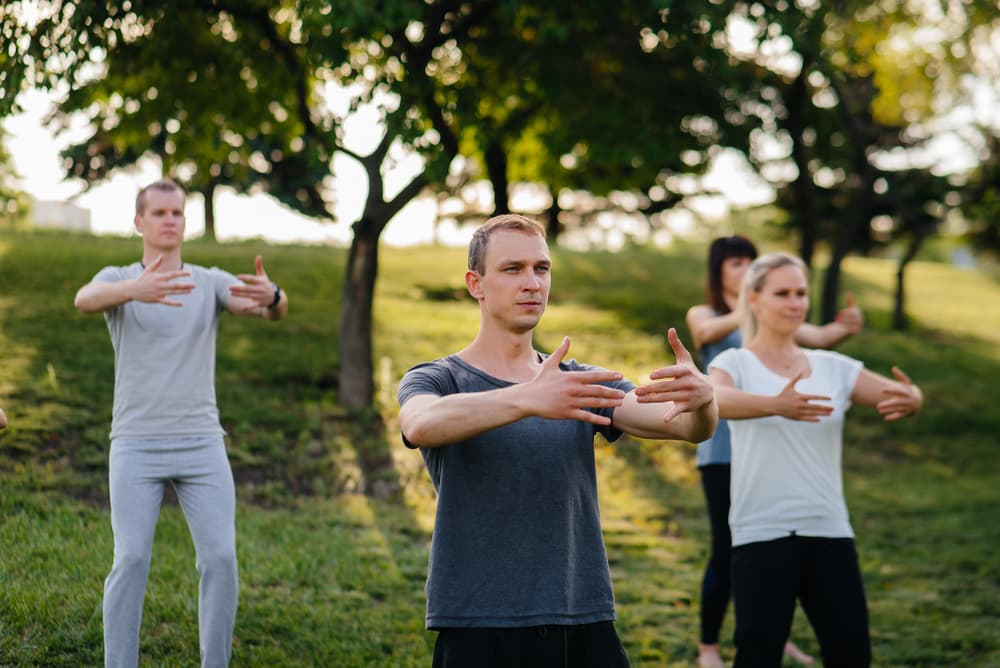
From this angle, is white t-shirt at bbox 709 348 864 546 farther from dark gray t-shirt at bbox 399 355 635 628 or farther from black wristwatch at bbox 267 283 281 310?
black wristwatch at bbox 267 283 281 310

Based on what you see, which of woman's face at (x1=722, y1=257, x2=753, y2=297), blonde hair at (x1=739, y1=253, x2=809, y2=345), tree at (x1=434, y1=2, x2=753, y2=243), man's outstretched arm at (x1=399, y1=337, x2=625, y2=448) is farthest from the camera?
tree at (x1=434, y1=2, x2=753, y2=243)

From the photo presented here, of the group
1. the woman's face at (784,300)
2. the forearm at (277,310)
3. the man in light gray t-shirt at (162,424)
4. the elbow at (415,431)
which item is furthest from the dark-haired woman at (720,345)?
the elbow at (415,431)

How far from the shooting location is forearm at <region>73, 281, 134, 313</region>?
5555 mm

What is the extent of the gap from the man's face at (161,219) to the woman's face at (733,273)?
3640 millimetres

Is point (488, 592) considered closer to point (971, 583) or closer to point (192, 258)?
point (971, 583)

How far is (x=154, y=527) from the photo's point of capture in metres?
5.83

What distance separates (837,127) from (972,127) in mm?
6329

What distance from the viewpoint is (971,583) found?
35.2ft

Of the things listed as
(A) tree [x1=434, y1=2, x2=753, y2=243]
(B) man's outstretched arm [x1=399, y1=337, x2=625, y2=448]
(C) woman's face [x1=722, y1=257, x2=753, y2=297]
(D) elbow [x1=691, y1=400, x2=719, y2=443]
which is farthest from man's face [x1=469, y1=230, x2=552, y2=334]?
(A) tree [x1=434, y1=2, x2=753, y2=243]

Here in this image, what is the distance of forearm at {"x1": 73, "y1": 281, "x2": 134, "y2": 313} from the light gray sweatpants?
732 mm

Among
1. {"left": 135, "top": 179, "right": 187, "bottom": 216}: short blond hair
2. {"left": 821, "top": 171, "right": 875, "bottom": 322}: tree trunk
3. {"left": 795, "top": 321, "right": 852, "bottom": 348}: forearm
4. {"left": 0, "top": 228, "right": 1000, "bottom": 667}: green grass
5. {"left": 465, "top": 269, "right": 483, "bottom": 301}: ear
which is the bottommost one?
{"left": 0, "top": 228, "right": 1000, "bottom": 667}: green grass

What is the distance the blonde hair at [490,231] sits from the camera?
385 centimetres

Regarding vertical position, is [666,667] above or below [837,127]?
below

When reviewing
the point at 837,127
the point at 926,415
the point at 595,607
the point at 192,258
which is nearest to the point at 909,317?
the point at 837,127
